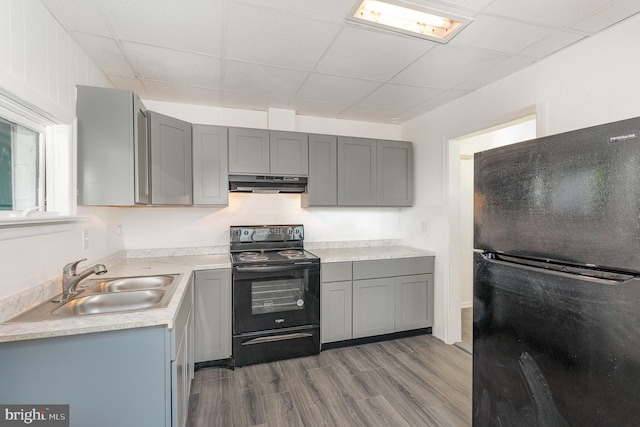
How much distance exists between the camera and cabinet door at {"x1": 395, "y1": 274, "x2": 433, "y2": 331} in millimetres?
3059

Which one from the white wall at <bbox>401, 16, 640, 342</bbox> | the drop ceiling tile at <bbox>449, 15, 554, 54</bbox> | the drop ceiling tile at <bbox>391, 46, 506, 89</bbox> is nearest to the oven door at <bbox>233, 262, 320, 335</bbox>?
the white wall at <bbox>401, 16, 640, 342</bbox>

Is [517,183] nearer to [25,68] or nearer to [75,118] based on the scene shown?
[25,68]

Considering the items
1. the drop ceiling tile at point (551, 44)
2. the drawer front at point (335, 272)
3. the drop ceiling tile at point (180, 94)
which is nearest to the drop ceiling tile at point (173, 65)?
the drop ceiling tile at point (180, 94)

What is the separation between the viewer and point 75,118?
1.82 metres

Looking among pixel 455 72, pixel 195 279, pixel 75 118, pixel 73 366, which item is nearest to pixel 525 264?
pixel 455 72

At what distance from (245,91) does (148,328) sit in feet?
6.83

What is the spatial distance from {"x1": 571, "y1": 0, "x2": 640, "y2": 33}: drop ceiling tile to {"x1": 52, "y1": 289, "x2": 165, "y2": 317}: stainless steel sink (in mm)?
2882

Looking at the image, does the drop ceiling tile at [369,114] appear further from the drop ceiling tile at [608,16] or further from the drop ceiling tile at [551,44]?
the drop ceiling tile at [608,16]

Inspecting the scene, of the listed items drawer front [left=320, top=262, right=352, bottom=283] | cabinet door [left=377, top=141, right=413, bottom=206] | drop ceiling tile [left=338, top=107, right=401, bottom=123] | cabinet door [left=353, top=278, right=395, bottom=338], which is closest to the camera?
drawer front [left=320, top=262, right=352, bottom=283]

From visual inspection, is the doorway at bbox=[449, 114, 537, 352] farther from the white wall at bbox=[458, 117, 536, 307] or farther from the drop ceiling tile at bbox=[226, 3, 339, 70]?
the drop ceiling tile at bbox=[226, 3, 339, 70]

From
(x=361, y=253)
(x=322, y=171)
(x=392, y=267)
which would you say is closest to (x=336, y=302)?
(x=361, y=253)

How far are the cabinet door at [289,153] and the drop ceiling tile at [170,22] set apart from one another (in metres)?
1.09

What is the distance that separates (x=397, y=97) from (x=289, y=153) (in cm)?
117

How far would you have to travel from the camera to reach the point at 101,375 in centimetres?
129
